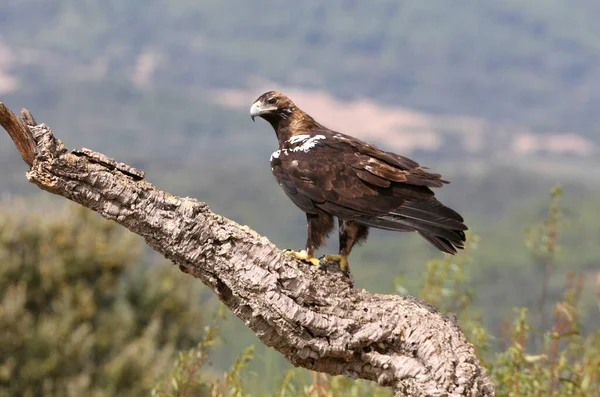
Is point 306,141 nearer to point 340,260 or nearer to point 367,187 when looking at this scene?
point 367,187

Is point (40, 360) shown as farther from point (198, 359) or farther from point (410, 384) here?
point (410, 384)

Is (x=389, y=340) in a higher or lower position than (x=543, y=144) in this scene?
lower

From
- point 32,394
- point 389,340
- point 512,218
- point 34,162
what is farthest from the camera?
point 512,218

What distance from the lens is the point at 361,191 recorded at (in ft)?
17.6

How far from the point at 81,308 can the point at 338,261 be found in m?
10.3

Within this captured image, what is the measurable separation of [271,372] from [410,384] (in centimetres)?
242

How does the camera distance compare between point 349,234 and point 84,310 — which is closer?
point 349,234

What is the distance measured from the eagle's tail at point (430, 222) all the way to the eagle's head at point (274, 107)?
170 cm

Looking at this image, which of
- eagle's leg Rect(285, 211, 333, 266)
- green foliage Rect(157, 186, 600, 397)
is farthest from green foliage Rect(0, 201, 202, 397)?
eagle's leg Rect(285, 211, 333, 266)

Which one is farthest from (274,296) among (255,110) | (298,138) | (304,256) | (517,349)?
(255,110)

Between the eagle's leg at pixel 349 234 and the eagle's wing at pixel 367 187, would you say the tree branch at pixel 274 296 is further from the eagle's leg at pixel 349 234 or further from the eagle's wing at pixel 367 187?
the eagle's leg at pixel 349 234

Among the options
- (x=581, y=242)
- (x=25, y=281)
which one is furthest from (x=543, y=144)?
(x=25, y=281)

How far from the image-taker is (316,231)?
563cm

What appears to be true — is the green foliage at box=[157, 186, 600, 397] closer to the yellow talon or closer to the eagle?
the eagle
